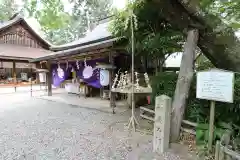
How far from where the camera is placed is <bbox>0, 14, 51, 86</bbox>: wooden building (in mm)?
15273

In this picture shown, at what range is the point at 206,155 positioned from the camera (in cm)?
291

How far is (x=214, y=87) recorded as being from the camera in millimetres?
2859

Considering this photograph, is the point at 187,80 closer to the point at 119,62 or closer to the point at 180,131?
the point at 180,131

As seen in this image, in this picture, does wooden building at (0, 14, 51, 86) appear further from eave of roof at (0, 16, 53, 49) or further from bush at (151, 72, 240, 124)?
bush at (151, 72, 240, 124)

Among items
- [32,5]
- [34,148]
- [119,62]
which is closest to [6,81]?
[119,62]

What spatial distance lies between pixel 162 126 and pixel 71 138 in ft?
6.02

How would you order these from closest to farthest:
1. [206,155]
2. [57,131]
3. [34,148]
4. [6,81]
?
[206,155], [34,148], [57,131], [6,81]

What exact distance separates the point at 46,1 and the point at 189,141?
14.3 ft

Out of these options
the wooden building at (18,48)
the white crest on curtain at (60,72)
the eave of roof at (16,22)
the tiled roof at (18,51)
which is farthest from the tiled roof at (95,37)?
the eave of roof at (16,22)

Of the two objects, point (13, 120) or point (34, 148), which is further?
point (13, 120)

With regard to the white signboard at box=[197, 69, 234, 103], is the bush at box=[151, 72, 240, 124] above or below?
below

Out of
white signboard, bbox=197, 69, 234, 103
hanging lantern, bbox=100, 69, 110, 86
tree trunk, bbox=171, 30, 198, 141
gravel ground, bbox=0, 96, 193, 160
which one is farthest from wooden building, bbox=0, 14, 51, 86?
white signboard, bbox=197, 69, 234, 103

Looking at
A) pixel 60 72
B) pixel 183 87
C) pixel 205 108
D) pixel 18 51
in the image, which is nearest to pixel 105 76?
pixel 183 87

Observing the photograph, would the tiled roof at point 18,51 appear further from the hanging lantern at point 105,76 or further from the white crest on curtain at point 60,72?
the hanging lantern at point 105,76
